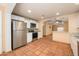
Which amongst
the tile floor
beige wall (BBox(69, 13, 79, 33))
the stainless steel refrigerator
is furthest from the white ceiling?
the tile floor

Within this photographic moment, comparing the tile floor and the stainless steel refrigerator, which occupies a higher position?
the stainless steel refrigerator

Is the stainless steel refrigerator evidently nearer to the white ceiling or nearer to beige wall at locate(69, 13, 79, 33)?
the white ceiling

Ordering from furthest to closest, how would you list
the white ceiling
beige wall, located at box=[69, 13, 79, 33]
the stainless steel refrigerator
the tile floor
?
1. beige wall, located at box=[69, 13, 79, 33]
2. the stainless steel refrigerator
3. the white ceiling
4. the tile floor

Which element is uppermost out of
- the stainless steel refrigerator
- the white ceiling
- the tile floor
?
the white ceiling

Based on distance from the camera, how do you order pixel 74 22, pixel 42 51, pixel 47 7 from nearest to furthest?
pixel 42 51 → pixel 47 7 → pixel 74 22

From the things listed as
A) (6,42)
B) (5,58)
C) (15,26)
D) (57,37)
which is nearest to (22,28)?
(15,26)

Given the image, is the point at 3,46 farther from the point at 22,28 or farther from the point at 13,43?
the point at 22,28

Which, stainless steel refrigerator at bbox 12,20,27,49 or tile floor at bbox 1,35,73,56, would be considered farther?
stainless steel refrigerator at bbox 12,20,27,49

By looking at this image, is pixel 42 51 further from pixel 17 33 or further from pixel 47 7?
pixel 47 7

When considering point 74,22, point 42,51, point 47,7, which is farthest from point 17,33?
point 74,22

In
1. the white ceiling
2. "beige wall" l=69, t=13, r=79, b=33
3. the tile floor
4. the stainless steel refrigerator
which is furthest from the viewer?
"beige wall" l=69, t=13, r=79, b=33

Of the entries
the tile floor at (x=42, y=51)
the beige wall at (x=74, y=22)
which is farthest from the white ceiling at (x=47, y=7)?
the tile floor at (x=42, y=51)

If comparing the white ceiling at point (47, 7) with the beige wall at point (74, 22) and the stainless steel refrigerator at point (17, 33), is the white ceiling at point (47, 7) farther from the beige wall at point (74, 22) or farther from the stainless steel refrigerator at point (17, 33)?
the stainless steel refrigerator at point (17, 33)

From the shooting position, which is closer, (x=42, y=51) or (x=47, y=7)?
(x=42, y=51)
